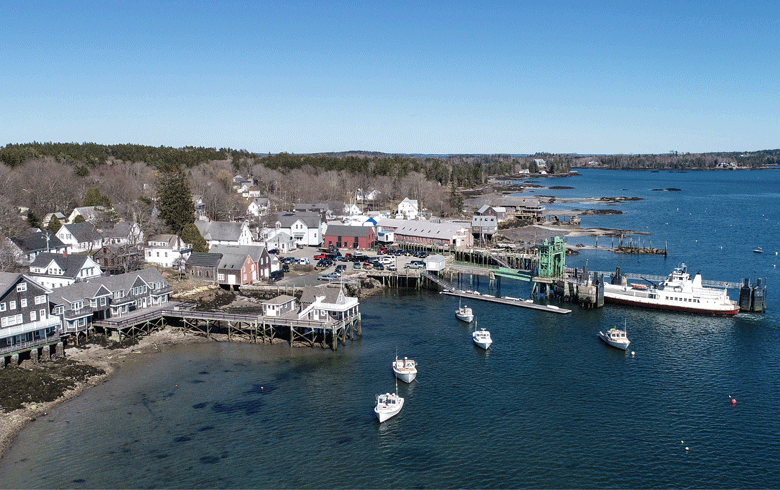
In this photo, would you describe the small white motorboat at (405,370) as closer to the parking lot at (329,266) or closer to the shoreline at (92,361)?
the shoreline at (92,361)

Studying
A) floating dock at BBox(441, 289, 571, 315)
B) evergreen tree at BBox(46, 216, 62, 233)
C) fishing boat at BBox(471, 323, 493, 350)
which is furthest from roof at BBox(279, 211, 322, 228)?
fishing boat at BBox(471, 323, 493, 350)

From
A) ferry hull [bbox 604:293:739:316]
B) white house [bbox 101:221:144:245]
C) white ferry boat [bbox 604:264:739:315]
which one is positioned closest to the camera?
ferry hull [bbox 604:293:739:316]

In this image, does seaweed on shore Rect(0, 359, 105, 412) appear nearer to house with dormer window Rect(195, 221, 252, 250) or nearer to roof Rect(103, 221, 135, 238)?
house with dormer window Rect(195, 221, 252, 250)

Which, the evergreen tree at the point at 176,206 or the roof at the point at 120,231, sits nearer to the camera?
the evergreen tree at the point at 176,206

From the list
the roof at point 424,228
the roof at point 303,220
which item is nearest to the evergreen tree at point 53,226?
the roof at point 303,220

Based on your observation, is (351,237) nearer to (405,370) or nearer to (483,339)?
(483,339)

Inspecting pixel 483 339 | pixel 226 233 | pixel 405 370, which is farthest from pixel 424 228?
pixel 405 370

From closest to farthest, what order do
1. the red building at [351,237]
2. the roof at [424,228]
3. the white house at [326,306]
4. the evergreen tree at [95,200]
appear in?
the white house at [326,306] < the red building at [351,237] < the roof at [424,228] < the evergreen tree at [95,200]
